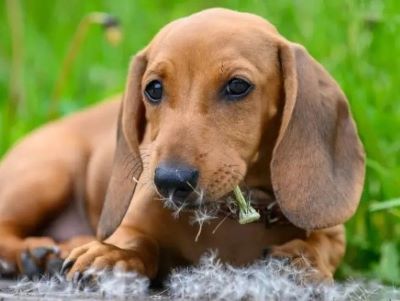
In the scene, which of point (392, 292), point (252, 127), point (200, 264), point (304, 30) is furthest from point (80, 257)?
point (304, 30)

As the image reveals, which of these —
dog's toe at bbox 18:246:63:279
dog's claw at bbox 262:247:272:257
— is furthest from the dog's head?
dog's toe at bbox 18:246:63:279

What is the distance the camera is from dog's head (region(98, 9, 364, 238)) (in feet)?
10.0

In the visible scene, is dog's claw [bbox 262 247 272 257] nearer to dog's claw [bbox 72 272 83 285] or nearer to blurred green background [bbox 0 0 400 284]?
dog's claw [bbox 72 272 83 285]

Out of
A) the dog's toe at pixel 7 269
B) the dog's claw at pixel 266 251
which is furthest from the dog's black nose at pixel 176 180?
the dog's toe at pixel 7 269

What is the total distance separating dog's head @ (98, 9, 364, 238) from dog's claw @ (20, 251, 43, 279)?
0.28 meters

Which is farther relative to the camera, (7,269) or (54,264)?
(7,269)

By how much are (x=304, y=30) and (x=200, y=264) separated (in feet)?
6.65

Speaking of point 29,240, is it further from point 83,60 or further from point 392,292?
point 83,60

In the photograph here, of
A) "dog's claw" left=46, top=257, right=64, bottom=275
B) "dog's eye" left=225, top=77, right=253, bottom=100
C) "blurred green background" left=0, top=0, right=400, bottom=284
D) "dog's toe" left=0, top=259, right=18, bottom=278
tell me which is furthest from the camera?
"blurred green background" left=0, top=0, right=400, bottom=284

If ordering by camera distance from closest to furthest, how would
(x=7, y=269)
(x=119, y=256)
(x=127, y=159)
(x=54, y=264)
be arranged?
1. (x=119, y=256)
2. (x=127, y=159)
3. (x=54, y=264)
4. (x=7, y=269)

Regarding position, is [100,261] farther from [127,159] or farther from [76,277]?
[127,159]

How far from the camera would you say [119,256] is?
10.3ft

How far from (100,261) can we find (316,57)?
191 cm

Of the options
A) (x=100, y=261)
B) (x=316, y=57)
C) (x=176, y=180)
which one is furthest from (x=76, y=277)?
(x=316, y=57)
